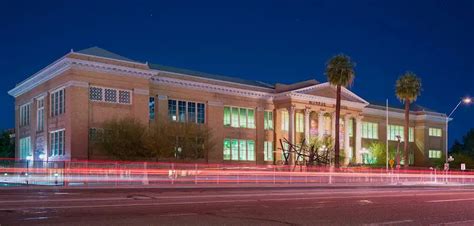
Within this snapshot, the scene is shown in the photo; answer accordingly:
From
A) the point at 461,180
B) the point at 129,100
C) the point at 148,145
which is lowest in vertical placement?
the point at 461,180

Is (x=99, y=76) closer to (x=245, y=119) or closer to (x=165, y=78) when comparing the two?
(x=165, y=78)

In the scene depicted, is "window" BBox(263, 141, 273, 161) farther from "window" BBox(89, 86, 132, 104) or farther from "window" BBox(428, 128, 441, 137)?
"window" BBox(428, 128, 441, 137)

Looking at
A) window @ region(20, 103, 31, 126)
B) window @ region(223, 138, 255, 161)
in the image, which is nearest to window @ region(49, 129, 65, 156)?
window @ region(20, 103, 31, 126)

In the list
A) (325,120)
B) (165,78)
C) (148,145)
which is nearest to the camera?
(148,145)

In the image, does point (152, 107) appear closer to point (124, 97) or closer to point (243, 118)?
point (124, 97)

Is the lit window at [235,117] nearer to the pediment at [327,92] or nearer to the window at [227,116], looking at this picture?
the window at [227,116]

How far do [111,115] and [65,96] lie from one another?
458 cm

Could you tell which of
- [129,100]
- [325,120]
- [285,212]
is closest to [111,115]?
[129,100]

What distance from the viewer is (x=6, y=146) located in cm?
8306

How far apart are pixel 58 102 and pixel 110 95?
5145mm

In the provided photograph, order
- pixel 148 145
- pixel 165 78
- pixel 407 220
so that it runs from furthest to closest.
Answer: pixel 165 78
pixel 148 145
pixel 407 220

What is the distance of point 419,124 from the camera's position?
95062 millimetres

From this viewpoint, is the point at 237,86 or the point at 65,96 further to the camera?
the point at 237,86

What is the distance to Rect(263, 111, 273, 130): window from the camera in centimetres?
7169
